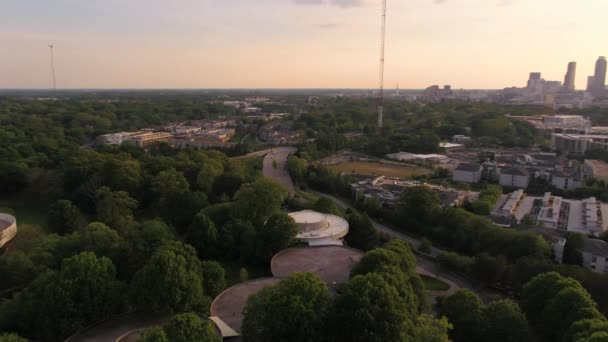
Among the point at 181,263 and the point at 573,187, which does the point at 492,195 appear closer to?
the point at 573,187

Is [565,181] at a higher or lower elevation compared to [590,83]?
lower

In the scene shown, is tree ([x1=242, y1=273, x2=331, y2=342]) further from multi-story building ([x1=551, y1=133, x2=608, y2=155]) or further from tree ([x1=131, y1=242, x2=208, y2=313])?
multi-story building ([x1=551, y1=133, x2=608, y2=155])

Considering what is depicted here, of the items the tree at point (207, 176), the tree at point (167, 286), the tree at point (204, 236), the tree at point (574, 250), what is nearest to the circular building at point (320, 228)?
the tree at point (204, 236)

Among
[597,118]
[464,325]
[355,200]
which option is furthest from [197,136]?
[597,118]

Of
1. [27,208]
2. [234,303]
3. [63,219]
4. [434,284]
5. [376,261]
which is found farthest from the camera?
[27,208]

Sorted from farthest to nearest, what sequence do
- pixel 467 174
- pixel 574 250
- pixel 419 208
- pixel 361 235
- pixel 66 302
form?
pixel 467 174, pixel 419 208, pixel 361 235, pixel 574 250, pixel 66 302

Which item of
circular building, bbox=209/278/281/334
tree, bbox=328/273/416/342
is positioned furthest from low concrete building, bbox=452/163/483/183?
tree, bbox=328/273/416/342

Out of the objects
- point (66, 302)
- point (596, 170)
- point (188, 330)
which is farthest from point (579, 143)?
point (66, 302)

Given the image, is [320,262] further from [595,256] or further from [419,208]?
[595,256]
